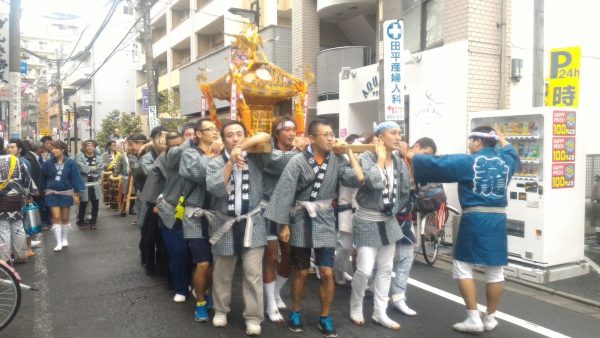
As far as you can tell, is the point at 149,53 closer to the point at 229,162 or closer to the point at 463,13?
the point at 463,13

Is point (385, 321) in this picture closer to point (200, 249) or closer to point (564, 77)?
point (200, 249)

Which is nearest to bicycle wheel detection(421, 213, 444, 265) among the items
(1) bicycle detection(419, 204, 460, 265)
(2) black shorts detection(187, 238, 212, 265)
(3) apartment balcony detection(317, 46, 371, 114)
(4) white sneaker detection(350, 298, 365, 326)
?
(1) bicycle detection(419, 204, 460, 265)

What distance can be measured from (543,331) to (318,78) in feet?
34.0

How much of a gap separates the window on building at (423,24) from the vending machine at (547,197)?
3672 millimetres

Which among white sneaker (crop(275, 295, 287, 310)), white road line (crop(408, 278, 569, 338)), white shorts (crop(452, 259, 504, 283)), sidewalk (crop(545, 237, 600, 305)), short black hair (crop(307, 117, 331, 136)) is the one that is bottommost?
sidewalk (crop(545, 237, 600, 305))

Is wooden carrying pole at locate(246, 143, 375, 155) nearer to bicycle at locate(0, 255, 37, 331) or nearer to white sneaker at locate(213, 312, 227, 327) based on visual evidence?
white sneaker at locate(213, 312, 227, 327)

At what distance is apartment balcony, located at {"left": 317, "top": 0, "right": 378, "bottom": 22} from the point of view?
12914 millimetres

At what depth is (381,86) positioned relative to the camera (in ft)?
24.7

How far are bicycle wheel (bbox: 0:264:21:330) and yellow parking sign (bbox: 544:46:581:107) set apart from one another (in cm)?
720

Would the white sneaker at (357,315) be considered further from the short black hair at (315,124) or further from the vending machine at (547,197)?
the vending machine at (547,197)

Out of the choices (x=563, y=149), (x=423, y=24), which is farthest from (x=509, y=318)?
(x=423, y=24)

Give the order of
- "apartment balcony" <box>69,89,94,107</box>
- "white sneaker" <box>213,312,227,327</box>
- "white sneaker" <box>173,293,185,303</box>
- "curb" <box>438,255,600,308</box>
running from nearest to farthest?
1. "white sneaker" <box>213,312,227,327</box>
2. "white sneaker" <box>173,293,185,303</box>
3. "curb" <box>438,255,600,308</box>
4. "apartment balcony" <box>69,89,94,107</box>

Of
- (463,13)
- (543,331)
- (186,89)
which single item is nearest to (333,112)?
(463,13)

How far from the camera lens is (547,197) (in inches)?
240
